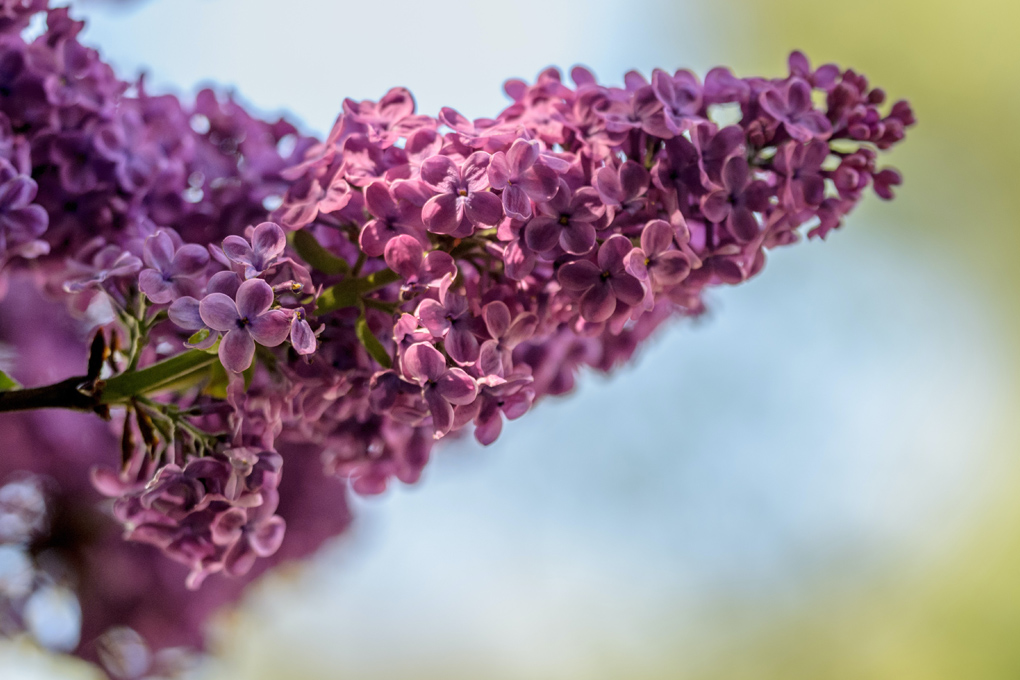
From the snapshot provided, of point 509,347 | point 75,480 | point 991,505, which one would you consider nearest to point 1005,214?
point 991,505

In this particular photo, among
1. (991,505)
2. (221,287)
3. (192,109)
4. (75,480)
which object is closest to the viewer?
(221,287)

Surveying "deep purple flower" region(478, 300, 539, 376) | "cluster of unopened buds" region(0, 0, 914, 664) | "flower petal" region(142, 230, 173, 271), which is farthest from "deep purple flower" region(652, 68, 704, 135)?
"flower petal" region(142, 230, 173, 271)

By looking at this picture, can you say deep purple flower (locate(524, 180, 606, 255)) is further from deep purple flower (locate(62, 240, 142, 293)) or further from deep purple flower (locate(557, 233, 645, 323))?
deep purple flower (locate(62, 240, 142, 293))

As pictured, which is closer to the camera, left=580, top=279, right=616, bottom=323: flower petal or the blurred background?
left=580, top=279, right=616, bottom=323: flower petal

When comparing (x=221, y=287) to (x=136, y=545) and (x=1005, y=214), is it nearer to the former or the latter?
(x=136, y=545)

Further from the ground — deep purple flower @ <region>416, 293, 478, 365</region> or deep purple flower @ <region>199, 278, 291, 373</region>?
deep purple flower @ <region>416, 293, 478, 365</region>

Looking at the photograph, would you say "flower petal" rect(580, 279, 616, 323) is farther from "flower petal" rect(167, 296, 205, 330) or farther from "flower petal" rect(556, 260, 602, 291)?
"flower petal" rect(167, 296, 205, 330)

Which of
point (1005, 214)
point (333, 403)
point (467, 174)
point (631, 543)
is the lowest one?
point (631, 543)

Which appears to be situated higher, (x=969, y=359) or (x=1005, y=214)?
(x=1005, y=214)
